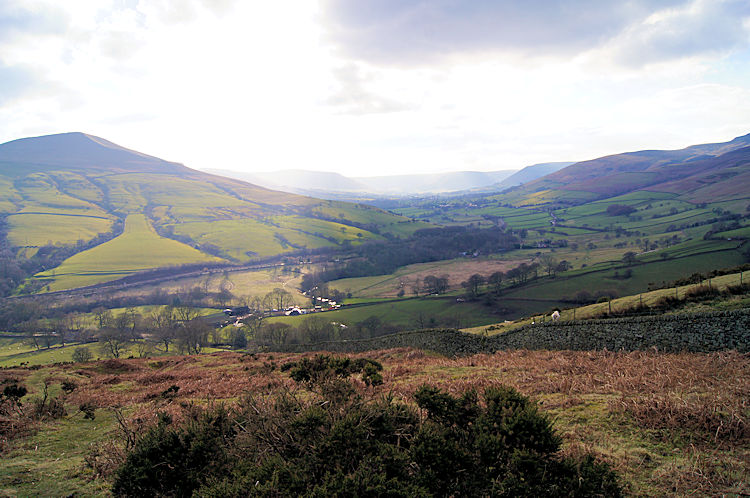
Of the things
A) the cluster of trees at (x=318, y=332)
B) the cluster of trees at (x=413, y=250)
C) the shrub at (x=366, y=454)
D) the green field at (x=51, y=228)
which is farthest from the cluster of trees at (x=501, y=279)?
the green field at (x=51, y=228)

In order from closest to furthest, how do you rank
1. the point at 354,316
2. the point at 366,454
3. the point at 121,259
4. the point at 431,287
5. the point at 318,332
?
the point at 366,454 < the point at 318,332 < the point at 354,316 < the point at 431,287 < the point at 121,259

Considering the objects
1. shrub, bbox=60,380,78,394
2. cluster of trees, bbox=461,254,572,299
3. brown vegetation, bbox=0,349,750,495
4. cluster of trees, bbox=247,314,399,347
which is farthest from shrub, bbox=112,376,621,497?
cluster of trees, bbox=461,254,572,299

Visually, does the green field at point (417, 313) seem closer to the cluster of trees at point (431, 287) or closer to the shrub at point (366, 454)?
the cluster of trees at point (431, 287)

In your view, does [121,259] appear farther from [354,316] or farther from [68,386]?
[68,386]

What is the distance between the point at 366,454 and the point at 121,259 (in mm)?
149431

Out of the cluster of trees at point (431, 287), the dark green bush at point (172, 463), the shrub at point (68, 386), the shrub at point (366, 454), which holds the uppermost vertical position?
the shrub at point (366, 454)

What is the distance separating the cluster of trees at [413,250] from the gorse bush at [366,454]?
3837 inches

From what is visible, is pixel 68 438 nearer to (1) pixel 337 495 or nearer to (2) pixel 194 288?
(1) pixel 337 495

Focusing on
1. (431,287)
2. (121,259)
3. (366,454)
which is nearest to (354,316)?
(431,287)

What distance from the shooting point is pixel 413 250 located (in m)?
136

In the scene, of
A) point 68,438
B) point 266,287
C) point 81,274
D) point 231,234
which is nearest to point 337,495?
point 68,438

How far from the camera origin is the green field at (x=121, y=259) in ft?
357

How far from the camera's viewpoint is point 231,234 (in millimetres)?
161500

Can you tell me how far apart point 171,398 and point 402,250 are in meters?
122
